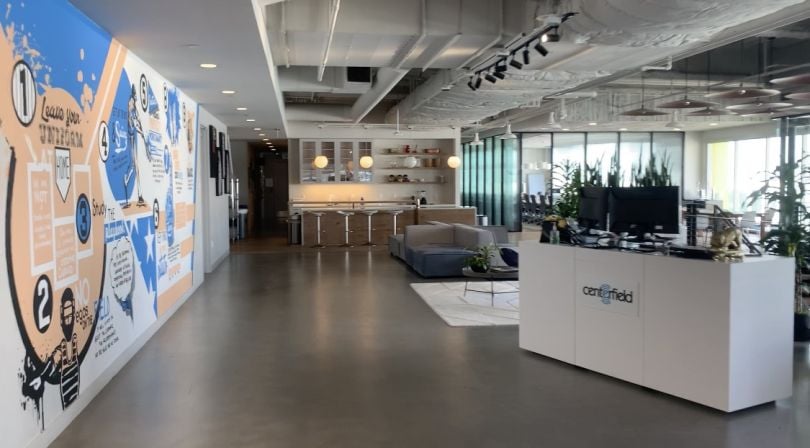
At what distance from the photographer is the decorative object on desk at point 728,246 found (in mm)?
4141

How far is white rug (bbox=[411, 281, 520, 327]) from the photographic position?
6801 mm

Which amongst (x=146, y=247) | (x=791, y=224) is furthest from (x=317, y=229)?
(x=791, y=224)

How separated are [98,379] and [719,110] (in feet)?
25.8

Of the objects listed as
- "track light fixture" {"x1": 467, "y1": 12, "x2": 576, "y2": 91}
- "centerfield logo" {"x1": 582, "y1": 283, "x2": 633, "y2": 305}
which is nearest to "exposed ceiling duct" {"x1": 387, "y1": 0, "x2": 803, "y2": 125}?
"track light fixture" {"x1": 467, "y1": 12, "x2": 576, "y2": 91}

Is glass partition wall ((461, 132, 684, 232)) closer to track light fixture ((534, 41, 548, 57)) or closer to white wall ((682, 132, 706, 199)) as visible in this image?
white wall ((682, 132, 706, 199))

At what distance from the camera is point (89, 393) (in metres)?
4.28

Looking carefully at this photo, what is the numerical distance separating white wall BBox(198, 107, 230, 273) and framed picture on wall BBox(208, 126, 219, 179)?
0.08 metres

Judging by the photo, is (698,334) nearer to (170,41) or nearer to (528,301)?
(528,301)

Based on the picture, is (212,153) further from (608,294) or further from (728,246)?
(728,246)

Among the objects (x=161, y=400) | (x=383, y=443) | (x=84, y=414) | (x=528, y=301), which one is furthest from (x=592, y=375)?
(x=84, y=414)

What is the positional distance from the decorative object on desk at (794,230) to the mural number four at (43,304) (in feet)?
20.0

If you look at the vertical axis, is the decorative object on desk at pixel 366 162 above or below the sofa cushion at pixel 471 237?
above


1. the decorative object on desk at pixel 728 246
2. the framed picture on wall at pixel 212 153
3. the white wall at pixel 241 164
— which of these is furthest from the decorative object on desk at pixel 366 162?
the decorative object on desk at pixel 728 246

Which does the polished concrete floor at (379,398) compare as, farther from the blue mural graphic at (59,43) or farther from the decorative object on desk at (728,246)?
the blue mural graphic at (59,43)
